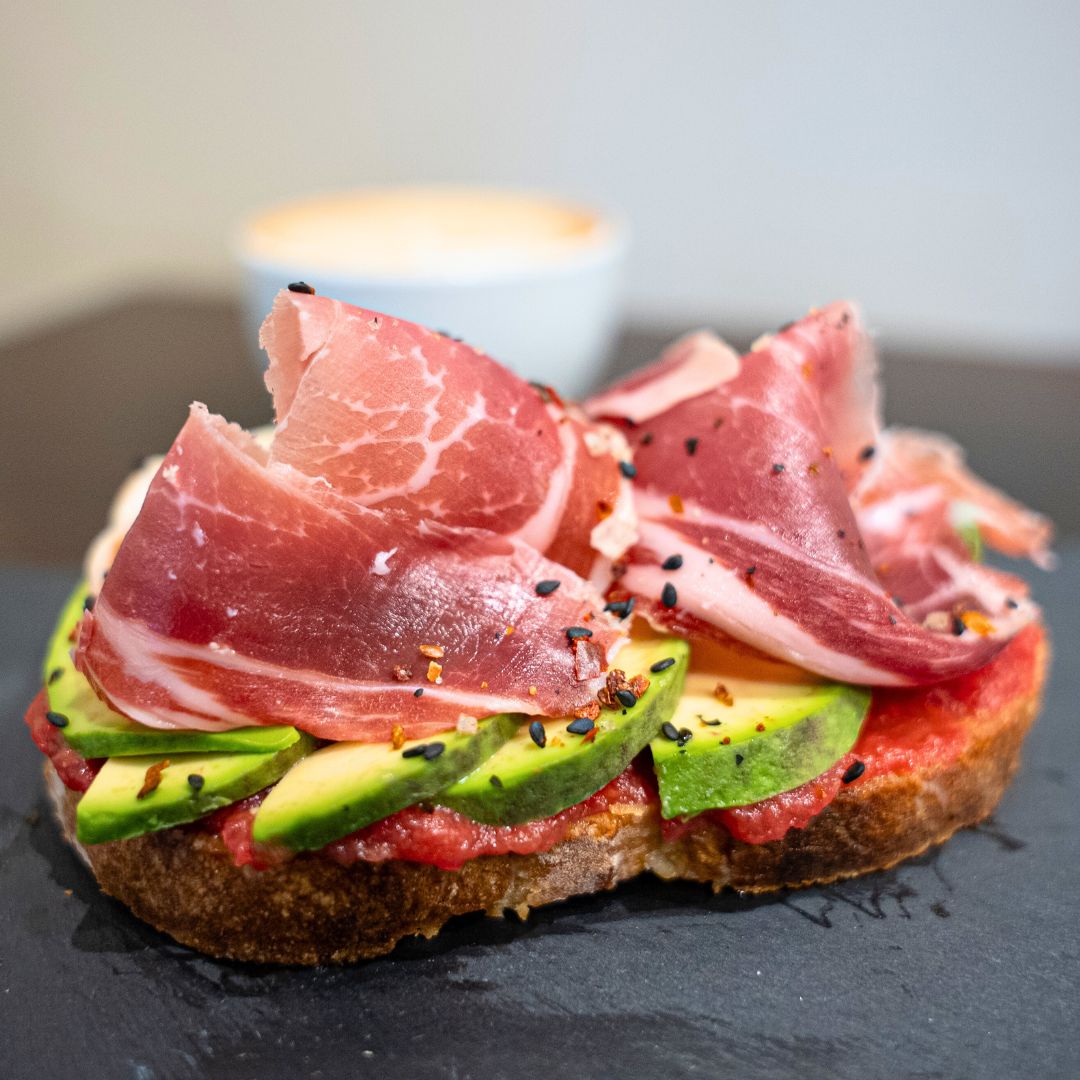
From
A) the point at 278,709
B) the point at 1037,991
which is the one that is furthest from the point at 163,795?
the point at 1037,991

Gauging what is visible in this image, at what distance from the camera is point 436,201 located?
4953 mm

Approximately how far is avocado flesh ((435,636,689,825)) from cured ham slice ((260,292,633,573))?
36 cm

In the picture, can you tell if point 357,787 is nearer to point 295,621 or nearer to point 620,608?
point 295,621

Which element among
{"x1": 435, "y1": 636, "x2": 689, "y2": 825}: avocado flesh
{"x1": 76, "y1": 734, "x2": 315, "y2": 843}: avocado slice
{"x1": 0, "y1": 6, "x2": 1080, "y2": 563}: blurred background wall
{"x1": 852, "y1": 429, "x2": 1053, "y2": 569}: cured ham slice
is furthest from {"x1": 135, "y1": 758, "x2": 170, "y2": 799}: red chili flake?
{"x1": 0, "y1": 6, "x2": 1080, "y2": 563}: blurred background wall

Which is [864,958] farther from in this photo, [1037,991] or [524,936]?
[524,936]

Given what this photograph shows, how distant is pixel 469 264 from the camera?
161 inches

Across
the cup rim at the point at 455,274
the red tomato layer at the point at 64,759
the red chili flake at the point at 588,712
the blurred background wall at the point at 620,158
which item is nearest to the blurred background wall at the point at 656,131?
the blurred background wall at the point at 620,158

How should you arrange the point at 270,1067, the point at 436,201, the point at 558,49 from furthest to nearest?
the point at 558,49 → the point at 436,201 → the point at 270,1067

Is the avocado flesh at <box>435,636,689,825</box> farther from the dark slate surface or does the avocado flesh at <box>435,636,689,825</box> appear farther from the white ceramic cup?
the white ceramic cup

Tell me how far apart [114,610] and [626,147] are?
4967mm

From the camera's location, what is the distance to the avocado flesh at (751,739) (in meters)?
2.08

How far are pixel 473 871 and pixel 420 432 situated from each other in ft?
2.72

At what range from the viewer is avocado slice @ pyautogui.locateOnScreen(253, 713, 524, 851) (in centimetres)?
190

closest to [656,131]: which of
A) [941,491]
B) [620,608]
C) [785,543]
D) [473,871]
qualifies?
[941,491]
